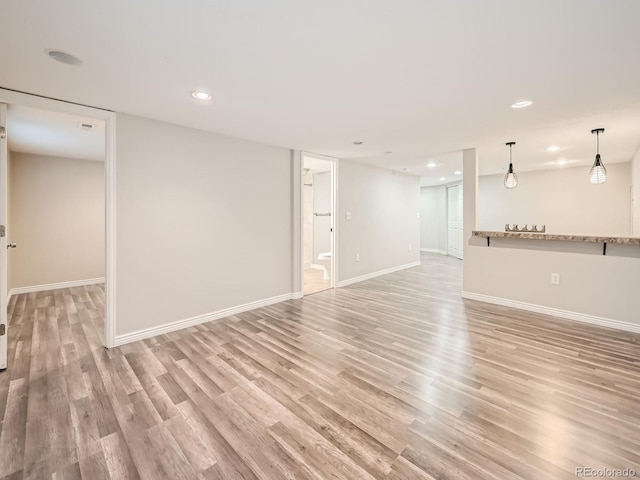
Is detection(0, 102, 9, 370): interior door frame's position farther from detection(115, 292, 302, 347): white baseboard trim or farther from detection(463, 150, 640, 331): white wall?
detection(463, 150, 640, 331): white wall

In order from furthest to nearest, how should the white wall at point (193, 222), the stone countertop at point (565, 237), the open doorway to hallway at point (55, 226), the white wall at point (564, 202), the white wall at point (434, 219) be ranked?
the white wall at point (434, 219) → the white wall at point (564, 202) → the open doorway to hallway at point (55, 226) → the stone countertop at point (565, 237) → the white wall at point (193, 222)

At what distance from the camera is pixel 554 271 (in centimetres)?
378

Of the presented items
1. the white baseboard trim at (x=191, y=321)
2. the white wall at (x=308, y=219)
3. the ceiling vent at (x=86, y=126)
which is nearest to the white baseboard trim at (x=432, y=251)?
the white wall at (x=308, y=219)

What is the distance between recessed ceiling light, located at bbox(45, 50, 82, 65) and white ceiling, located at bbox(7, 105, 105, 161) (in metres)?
1.23

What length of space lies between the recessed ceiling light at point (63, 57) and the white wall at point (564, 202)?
7770 mm

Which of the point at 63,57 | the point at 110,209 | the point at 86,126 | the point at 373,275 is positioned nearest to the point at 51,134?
the point at 86,126

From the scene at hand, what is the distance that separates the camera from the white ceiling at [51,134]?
3.01 m

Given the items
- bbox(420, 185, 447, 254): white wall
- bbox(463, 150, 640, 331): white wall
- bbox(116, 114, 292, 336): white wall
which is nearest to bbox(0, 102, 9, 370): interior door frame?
bbox(116, 114, 292, 336): white wall

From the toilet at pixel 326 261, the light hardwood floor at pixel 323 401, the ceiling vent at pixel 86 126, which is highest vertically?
the ceiling vent at pixel 86 126

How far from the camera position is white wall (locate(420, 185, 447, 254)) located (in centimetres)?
943

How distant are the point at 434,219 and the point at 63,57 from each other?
9.59 metres

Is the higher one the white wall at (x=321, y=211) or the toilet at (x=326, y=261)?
the white wall at (x=321, y=211)

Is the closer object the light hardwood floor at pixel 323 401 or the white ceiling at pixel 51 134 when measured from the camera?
the light hardwood floor at pixel 323 401

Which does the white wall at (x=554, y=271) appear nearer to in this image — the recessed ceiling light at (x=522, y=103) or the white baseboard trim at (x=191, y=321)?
the recessed ceiling light at (x=522, y=103)
